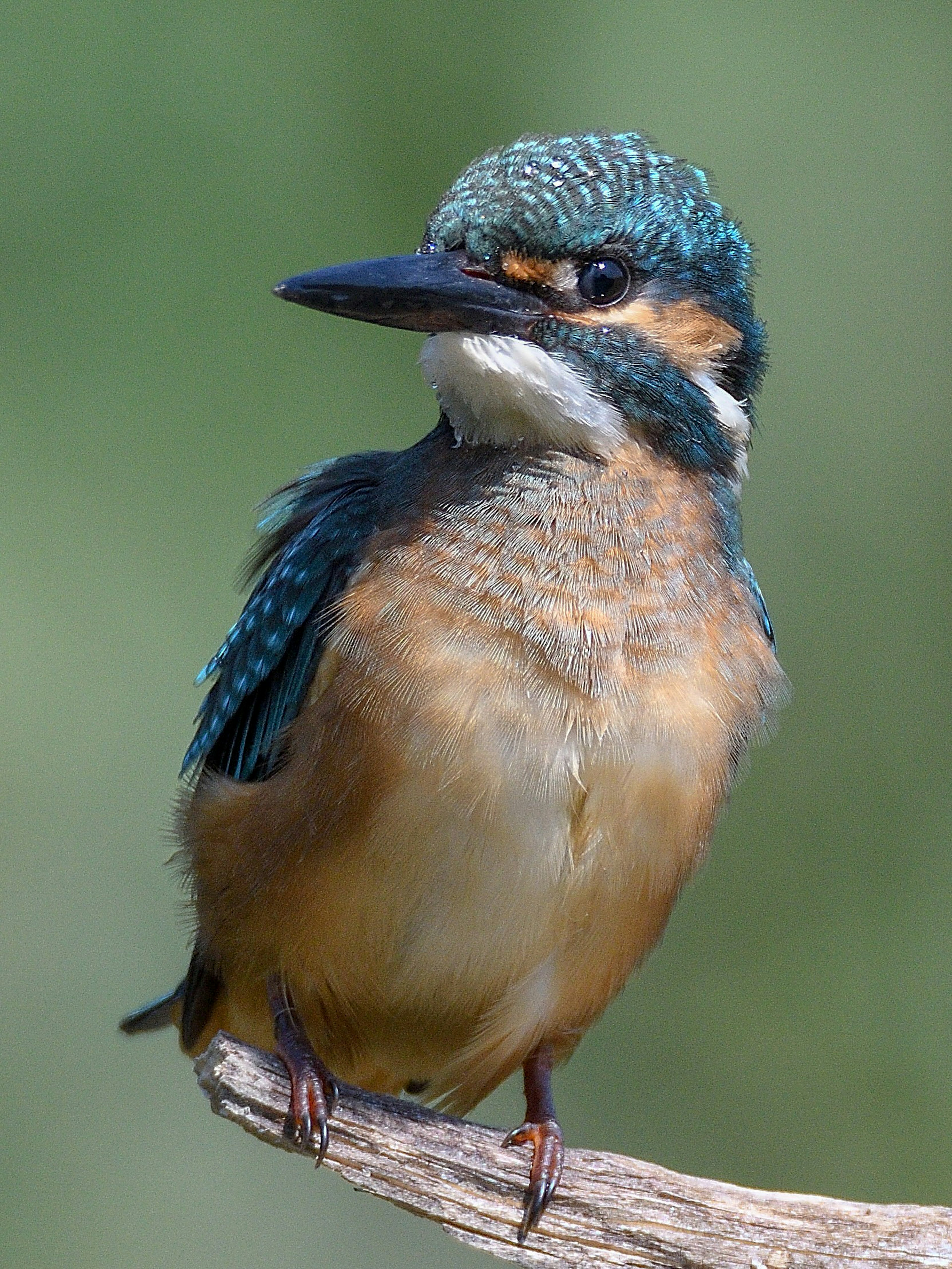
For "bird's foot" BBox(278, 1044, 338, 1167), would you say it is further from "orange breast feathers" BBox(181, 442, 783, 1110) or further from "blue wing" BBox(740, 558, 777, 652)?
"blue wing" BBox(740, 558, 777, 652)

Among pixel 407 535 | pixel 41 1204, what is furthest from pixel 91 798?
pixel 407 535

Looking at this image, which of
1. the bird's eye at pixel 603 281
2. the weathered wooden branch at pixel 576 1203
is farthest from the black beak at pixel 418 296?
the weathered wooden branch at pixel 576 1203

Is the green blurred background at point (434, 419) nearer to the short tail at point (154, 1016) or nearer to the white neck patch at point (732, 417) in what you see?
the short tail at point (154, 1016)

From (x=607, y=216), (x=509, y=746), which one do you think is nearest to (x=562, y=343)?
(x=607, y=216)

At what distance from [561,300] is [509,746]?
2.85 ft

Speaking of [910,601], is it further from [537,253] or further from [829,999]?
[537,253]

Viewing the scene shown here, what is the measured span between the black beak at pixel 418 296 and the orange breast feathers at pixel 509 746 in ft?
0.90

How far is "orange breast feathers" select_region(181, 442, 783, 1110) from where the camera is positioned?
2.88 metres

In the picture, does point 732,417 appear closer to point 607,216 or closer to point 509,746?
point 607,216

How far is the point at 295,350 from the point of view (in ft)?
18.4

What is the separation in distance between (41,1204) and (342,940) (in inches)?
92.8

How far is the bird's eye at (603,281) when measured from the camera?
299cm

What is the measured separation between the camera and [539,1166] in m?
2.95

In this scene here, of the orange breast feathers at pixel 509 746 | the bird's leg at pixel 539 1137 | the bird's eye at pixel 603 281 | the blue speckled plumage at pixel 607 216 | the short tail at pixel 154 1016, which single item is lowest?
the short tail at pixel 154 1016
